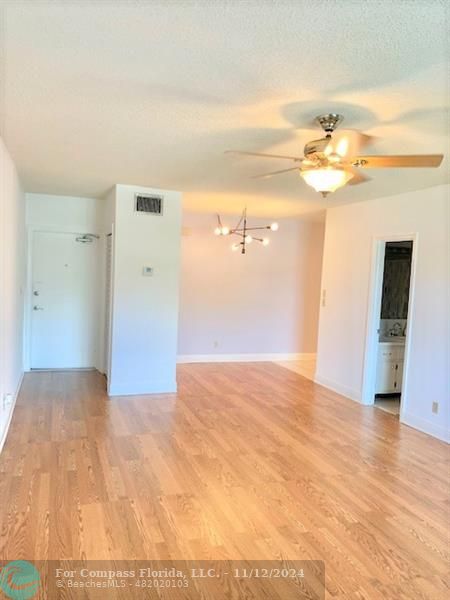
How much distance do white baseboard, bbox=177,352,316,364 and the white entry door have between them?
162cm

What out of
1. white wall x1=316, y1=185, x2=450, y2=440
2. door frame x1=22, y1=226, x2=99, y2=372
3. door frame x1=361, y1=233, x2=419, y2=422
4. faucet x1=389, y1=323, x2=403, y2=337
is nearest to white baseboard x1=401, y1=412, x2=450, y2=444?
white wall x1=316, y1=185, x2=450, y2=440

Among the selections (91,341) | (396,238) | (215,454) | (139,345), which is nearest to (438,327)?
(396,238)

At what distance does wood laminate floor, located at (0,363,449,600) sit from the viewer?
7.70ft

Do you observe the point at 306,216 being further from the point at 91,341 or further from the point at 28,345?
the point at 28,345

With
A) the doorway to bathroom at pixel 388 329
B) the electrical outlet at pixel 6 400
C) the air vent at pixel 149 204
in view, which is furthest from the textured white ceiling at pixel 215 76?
the electrical outlet at pixel 6 400

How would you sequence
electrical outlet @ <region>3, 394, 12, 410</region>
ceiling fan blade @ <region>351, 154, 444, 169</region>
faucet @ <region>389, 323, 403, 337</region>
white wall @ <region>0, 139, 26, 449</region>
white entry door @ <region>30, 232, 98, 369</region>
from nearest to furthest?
ceiling fan blade @ <region>351, 154, 444, 169</region> → white wall @ <region>0, 139, 26, 449</region> → electrical outlet @ <region>3, 394, 12, 410</region> → faucet @ <region>389, 323, 403, 337</region> → white entry door @ <region>30, 232, 98, 369</region>

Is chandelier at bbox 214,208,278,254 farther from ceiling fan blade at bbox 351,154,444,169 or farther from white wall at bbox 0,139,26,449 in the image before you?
ceiling fan blade at bbox 351,154,444,169

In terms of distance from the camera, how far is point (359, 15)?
61.5 inches

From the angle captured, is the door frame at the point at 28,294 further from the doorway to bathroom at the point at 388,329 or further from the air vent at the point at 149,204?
the doorway to bathroom at the point at 388,329

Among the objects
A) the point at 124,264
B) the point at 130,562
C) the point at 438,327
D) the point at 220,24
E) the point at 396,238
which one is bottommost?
the point at 130,562

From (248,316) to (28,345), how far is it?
3.57 meters

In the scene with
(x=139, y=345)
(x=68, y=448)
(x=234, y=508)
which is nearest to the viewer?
(x=234, y=508)

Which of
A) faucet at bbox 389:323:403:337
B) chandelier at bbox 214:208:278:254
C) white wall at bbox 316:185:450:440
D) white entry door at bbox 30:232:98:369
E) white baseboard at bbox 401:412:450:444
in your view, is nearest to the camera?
white baseboard at bbox 401:412:450:444

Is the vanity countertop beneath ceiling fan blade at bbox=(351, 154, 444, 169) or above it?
beneath
